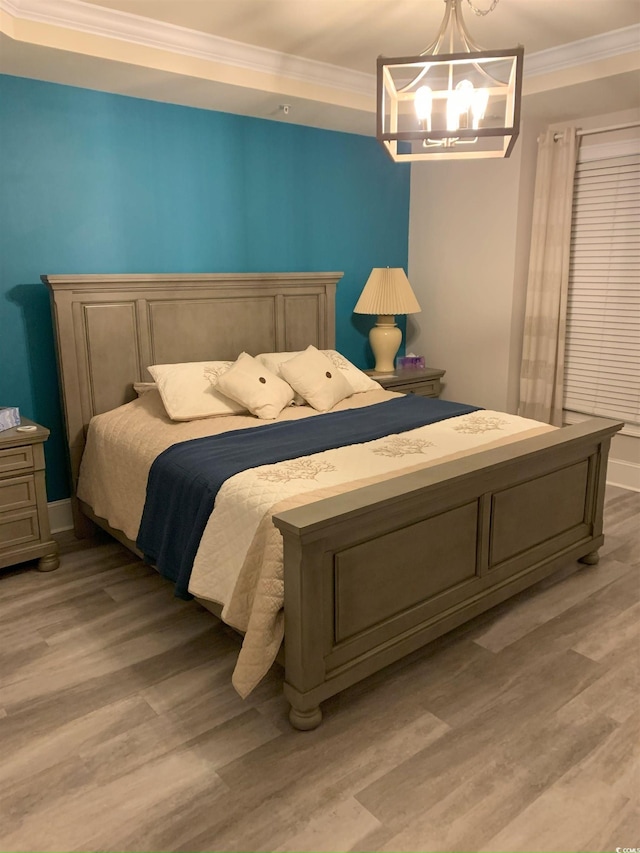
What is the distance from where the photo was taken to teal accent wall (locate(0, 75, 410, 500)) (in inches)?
129

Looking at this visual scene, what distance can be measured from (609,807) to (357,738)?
737 millimetres

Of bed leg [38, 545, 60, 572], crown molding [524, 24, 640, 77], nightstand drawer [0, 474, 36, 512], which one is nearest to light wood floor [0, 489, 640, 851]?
bed leg [38, 545, 60, 572]

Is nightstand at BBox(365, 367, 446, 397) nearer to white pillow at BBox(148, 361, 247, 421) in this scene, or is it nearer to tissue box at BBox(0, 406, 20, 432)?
white pillow at BBox(148, 361, 247, 421)

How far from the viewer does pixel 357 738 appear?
2.07 metres

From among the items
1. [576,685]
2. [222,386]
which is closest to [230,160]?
[222,386]

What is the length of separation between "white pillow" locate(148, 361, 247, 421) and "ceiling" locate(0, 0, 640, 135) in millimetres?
1471

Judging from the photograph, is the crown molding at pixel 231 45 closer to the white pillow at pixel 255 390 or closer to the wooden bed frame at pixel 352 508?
the wooden bed frame at pixel 352 508

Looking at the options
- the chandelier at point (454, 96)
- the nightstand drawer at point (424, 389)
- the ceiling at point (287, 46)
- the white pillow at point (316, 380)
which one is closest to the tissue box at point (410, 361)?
the nightstand drawer at point (424, 389)

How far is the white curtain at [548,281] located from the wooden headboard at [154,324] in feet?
4.63

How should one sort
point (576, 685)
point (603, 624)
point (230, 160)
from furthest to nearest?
point (230, 160), point (603, 624), point (576, 685)

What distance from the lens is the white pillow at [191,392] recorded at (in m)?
3.22

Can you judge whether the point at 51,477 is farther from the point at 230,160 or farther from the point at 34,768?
the point at 230,160

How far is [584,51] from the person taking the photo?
3418 mm

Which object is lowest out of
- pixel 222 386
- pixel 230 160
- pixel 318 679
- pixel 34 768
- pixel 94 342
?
pixel 34 768
